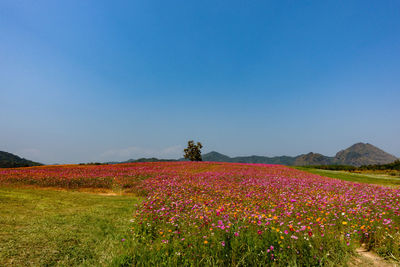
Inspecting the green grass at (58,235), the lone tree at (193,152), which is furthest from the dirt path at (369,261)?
the lone tree at (193,152)

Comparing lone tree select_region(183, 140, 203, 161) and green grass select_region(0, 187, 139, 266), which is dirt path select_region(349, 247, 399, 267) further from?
lone tree select_region(183, 140, 203, 161)

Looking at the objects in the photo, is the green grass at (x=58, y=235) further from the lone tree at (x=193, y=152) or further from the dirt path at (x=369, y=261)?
the lone tree at (x=193, y=152)

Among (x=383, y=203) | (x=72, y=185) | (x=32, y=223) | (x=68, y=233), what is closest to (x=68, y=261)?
(x=68, y=233)

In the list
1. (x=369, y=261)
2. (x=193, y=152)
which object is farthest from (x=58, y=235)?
(x=193, y=152)

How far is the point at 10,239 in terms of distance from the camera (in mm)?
4117

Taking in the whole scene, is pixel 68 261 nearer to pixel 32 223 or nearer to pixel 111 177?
pixel 32 223

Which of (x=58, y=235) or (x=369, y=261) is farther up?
(x=58, y=235)

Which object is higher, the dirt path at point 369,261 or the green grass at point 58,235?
the green grass at point 58,235

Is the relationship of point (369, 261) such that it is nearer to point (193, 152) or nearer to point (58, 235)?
point (58, 235)

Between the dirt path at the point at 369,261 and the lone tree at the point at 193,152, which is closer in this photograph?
the dirt path at the point at 369,261

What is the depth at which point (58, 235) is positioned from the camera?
459 cm

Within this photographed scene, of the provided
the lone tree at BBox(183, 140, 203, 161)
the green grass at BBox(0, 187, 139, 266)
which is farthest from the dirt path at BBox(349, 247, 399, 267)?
the lone tree at BBox(183, 140, 203, 161)

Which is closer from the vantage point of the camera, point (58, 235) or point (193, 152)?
point (58, 235)

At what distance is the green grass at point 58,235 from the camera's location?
372 centimetres
